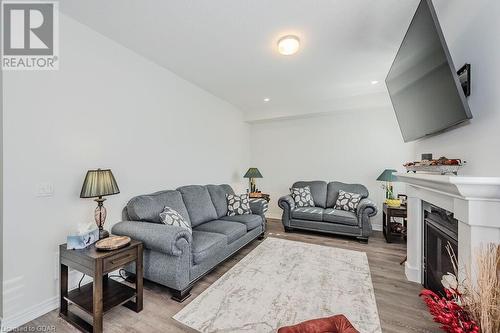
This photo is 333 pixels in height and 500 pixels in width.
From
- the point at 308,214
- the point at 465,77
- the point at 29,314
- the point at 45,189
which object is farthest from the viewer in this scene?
the point at 308,214

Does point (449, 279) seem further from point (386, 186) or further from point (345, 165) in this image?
point (345, 165)

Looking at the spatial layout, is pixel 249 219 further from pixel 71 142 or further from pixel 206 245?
pixel 71 142

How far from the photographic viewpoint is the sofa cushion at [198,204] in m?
3.08

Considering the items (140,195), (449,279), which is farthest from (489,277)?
(140,195)

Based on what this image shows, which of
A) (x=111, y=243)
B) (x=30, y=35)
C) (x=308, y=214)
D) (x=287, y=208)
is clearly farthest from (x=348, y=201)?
(x=30, y=35)

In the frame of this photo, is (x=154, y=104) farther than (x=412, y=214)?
Yes

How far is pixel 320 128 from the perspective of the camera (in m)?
4.84

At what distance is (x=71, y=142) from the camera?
2074 millimetres

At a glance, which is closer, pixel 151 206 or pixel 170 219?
pixel 170 219

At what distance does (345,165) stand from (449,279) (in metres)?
3.82

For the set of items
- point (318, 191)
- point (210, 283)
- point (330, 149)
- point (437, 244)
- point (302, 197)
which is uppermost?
point (330, 149)

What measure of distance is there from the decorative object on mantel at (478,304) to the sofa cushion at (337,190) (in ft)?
11.0

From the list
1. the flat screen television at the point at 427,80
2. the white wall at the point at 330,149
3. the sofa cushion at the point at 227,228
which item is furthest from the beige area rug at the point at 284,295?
the white wall at the point at 330,149

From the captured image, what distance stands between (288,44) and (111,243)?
8.65 ft
